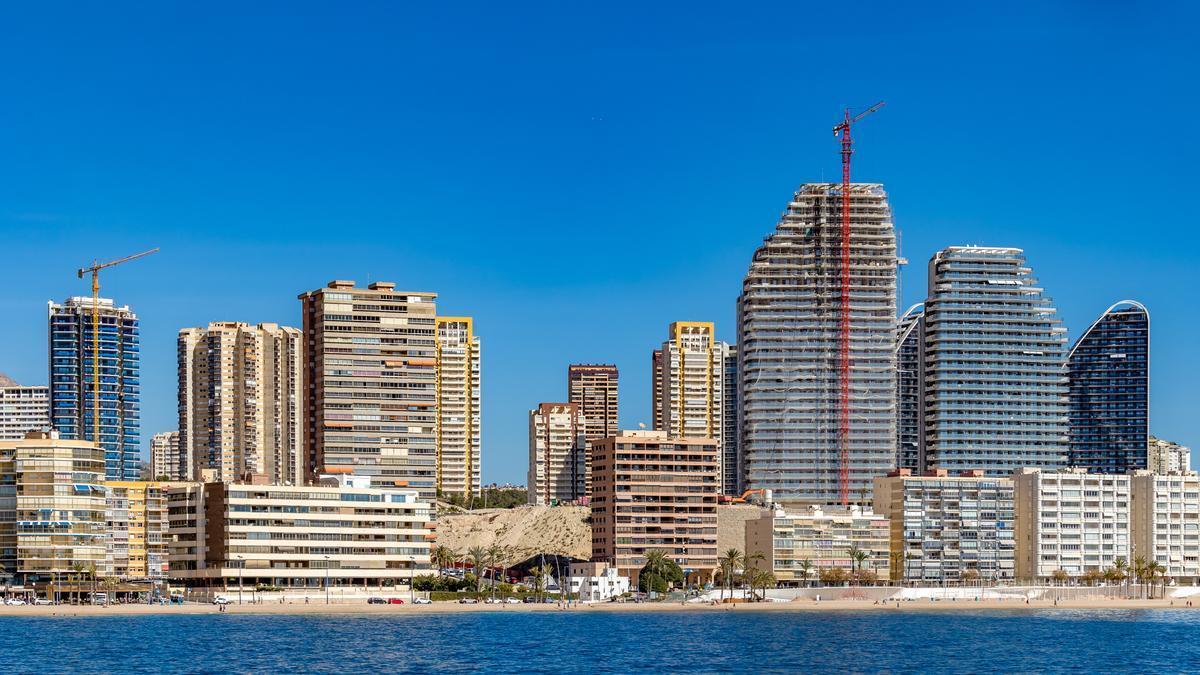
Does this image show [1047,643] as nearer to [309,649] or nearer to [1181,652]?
[1181,652]

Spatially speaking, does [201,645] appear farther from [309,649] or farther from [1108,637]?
[1108,637]

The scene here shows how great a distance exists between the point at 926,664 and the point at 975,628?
174ft

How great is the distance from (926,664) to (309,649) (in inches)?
2139

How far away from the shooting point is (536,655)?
154500 millimetres

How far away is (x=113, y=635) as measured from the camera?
175m

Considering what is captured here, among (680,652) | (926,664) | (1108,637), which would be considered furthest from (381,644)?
(1108,637)

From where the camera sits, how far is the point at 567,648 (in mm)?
163125

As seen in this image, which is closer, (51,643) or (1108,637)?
(51,643)

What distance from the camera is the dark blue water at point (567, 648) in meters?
144

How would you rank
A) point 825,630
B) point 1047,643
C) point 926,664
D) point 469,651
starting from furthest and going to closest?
point 825,630
point 1047,643
point 469,651
point 926,664

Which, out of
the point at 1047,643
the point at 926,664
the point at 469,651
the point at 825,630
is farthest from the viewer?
the point at 825,630

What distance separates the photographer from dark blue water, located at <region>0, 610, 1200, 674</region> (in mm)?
143750

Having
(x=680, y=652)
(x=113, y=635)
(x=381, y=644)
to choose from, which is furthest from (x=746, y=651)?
(x=113, y=635)

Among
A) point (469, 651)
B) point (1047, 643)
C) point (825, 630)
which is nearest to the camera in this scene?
point (469, 651)
